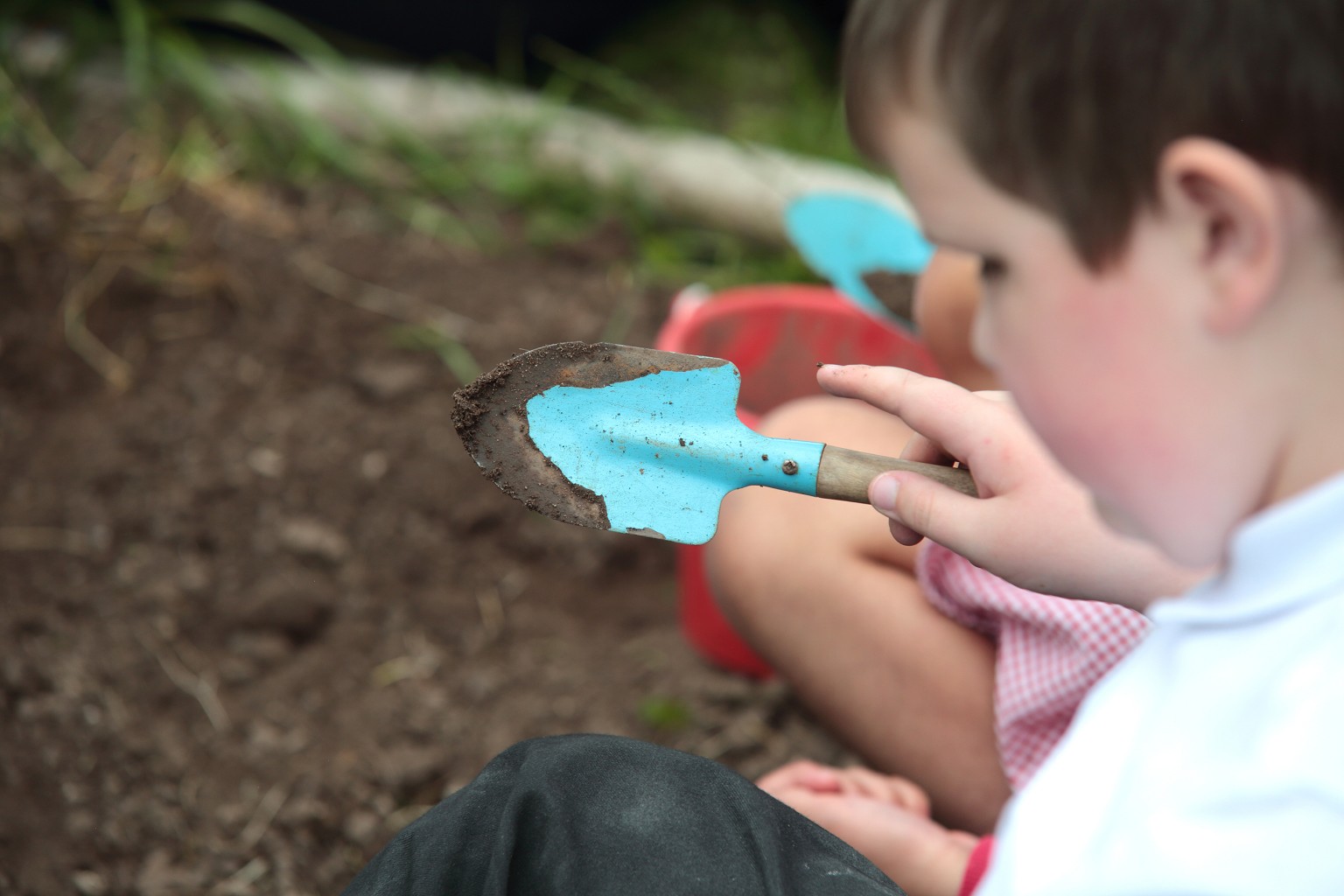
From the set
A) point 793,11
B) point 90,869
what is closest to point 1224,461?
point 90,869

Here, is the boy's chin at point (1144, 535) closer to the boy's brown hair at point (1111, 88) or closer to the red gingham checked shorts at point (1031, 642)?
the boy's brown hair at point (1111, 88)

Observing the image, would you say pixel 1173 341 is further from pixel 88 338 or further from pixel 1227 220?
pixel 88 338

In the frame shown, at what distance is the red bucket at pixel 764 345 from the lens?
56.7 inches

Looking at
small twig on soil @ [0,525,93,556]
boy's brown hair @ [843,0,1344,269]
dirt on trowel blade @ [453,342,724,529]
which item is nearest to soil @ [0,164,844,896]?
small twig on soil @ [0,525,93,556]

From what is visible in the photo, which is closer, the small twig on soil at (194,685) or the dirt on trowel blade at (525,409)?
the dirt on trowel blade at (525,409)

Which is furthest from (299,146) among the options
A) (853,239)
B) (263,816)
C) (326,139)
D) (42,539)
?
(263,816)

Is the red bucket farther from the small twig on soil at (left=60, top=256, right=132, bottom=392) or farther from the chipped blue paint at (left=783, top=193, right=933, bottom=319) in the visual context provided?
the small twig on soil at (left=60, top=256, right=132, bottom=392)

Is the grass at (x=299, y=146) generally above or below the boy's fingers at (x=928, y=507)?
below

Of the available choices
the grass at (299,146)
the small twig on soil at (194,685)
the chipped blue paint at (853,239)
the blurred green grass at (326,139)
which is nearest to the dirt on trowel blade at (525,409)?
the small twig on soil at (194,685)

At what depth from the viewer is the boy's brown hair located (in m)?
0.47

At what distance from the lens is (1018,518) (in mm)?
789

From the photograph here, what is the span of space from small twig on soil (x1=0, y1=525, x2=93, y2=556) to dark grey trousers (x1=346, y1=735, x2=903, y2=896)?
33.6 inches

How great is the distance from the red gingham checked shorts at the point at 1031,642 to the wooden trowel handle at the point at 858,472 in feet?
0.32

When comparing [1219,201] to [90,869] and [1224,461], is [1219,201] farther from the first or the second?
[90,869]
